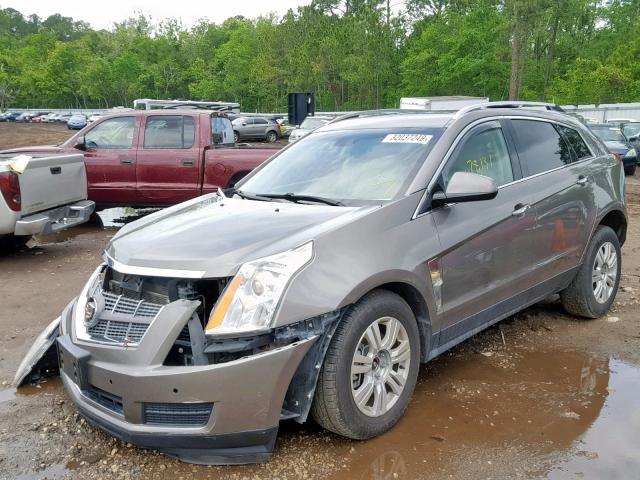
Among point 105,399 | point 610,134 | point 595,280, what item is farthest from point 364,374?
point 610,134

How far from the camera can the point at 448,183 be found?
139 inches

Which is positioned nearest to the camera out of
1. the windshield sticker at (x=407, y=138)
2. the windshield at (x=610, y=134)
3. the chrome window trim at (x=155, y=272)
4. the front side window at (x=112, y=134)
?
the chrome window trim at (x=155, y=272)

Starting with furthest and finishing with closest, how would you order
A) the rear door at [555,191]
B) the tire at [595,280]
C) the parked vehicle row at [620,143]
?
the parked vehicle row at [620,143] < the tire at [595,280] < the rear door at [555,191]

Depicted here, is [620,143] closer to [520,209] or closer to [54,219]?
[520,209]

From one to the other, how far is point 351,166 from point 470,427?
177 cm

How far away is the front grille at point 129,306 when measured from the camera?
2.91m

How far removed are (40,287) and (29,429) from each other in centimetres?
327

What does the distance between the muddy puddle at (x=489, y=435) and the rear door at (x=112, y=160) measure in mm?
5985

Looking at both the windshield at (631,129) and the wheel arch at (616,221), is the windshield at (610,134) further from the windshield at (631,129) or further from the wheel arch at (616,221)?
the wheel arch at (616,221)

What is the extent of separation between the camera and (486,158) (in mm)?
4035

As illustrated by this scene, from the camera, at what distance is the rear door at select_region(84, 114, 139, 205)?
945cm

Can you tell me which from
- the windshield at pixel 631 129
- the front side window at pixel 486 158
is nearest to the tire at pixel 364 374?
the front side window at pixel 486 158

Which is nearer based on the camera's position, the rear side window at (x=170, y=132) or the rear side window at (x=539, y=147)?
the rear side window at (x=539, y=147)

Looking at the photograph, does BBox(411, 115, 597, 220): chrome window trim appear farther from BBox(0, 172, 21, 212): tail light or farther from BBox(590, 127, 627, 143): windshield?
BBox(590, 127, 627, 143): windshield
